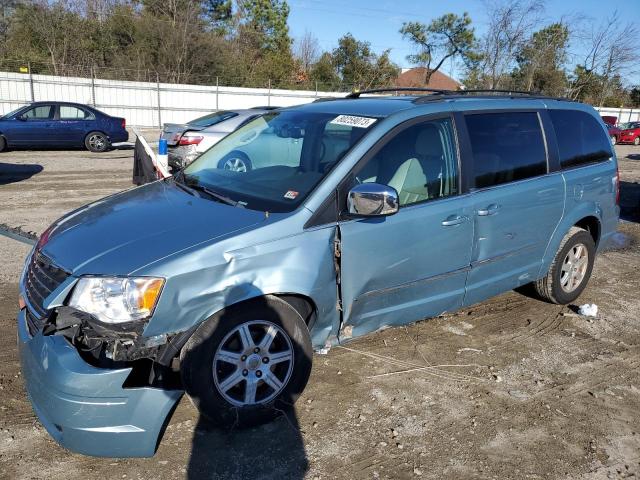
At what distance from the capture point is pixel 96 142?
16.7 metres

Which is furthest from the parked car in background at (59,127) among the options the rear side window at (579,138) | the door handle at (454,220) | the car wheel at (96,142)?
the door handle at (454,220)

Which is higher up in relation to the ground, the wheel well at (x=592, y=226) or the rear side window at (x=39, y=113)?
the rear side window at (x=39, y=113)

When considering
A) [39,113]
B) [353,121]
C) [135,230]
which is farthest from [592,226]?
[39,113]

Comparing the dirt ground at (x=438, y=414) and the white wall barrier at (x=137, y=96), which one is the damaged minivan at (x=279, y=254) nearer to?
the dirt ground at (x=438, y=414)

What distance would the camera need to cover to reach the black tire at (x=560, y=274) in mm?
4848

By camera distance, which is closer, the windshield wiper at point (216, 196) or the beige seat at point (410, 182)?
the windshield wiper at point (216, 196)

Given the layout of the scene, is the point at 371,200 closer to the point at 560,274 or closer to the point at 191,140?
the point at 560,274

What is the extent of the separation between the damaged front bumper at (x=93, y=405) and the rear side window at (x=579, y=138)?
3833 mm

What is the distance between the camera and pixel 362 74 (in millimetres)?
42531

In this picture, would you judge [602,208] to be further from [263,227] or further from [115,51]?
[115,51]

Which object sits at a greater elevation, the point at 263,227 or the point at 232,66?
the point at 232,66

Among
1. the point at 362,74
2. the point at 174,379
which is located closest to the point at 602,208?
the point at 174,379

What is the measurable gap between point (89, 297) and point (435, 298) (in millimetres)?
2292

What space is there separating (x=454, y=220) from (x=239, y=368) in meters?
1.79
